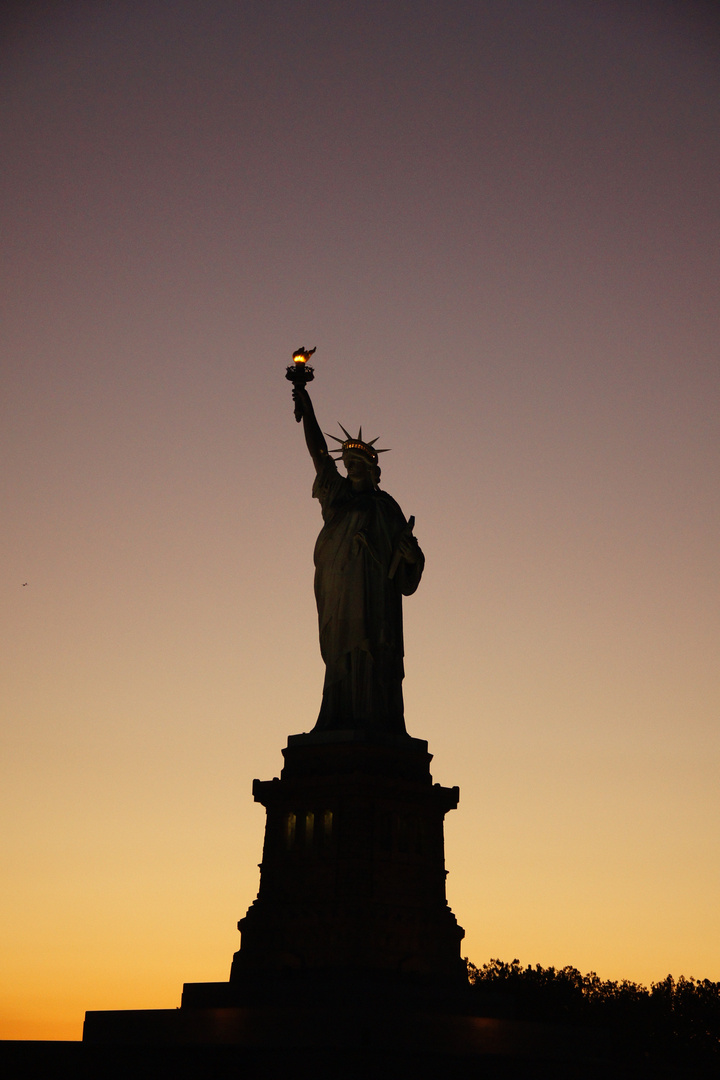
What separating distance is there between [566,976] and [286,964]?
32.7 meters

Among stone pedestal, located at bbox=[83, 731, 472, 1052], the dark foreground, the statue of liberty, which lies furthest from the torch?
the dark foreground

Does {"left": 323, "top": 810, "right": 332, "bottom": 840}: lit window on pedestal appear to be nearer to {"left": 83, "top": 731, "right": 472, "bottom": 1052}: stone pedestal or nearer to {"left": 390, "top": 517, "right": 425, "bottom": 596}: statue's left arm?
{"left": 83, "top": 731, "right": 472, "bottom": 1052}: stone pedestal

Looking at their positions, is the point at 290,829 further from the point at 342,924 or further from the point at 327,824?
the point at 342,924

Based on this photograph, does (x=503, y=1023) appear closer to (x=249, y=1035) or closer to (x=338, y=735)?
(x=249, y=1035)

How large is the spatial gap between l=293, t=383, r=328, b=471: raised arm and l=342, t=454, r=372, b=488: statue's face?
1.98 ft

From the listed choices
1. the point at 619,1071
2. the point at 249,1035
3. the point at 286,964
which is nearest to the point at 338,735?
the point at 286,964

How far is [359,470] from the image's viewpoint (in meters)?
25.6

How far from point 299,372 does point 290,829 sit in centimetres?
929

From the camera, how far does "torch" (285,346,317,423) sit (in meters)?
25.2

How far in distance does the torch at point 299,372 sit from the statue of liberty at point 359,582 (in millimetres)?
60

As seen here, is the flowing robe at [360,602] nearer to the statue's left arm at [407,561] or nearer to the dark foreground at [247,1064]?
the statue's left arm at [407,561]

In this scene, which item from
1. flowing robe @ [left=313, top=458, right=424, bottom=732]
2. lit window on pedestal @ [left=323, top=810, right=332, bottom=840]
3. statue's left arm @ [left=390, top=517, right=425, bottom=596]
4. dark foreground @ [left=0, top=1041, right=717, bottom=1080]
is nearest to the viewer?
dark foreground @ [left=0, top=1041, right=717, bottom=1080]

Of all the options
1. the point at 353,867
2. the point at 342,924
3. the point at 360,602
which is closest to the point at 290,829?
the point at 353,867

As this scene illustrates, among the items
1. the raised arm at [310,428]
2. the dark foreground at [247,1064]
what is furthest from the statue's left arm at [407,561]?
the dark foreground at [247,1064]
